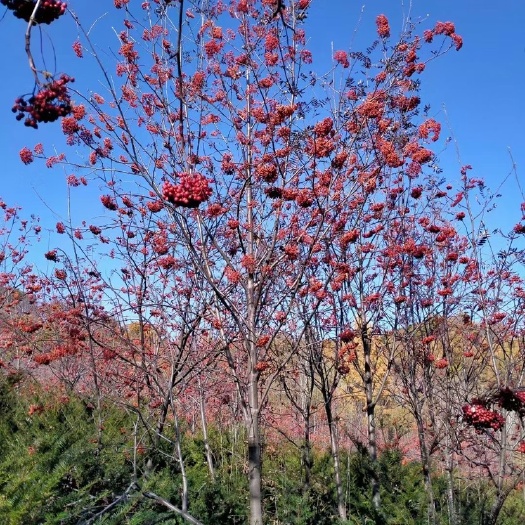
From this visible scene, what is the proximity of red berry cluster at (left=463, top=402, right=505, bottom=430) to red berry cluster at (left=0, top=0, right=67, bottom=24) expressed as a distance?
291 cm

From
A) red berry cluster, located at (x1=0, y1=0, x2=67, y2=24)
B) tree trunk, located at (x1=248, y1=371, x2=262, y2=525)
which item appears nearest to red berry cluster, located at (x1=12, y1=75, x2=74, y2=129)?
red berry cluster, located at (x1=0, y1=0, x2=67, y2=24)

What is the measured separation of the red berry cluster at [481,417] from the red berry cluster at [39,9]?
2911 millimetres

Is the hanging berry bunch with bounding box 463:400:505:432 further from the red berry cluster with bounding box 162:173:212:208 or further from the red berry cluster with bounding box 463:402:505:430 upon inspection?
the red berry cluster with bounding box 162:173:212:208

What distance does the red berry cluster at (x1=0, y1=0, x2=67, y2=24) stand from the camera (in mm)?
1328

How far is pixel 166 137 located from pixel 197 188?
2.00 meters

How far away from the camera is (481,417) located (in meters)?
2.99

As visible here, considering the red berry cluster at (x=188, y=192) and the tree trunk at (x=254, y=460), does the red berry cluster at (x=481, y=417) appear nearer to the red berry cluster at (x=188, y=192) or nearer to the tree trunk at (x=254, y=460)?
the tree trunk at (x=254, y=460)

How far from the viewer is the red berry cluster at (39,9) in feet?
4.36

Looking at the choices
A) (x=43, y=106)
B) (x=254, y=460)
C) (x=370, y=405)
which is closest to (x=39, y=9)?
(x=43, y=106)

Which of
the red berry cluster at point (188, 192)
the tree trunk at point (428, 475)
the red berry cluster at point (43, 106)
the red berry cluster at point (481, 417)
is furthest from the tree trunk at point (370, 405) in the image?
the red berry cluster at point (43, 106)

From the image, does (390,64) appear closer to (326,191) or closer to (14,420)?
(326,191)

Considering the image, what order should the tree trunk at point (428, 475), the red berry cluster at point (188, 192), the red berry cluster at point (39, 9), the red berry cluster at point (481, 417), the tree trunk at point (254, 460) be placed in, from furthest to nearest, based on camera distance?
the tree trunk at point (428, 475) → the tree trunk at point (254, 460) → the red berry cluster at point (481, 417) → the red berry cluster at point (188, 192) → the red berry cluster at point (39, 9)

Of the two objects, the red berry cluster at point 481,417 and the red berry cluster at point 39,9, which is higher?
the red berry cluster at point 39,9

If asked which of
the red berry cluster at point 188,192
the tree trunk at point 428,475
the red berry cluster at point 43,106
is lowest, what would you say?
the tree trunk at point 428,475
